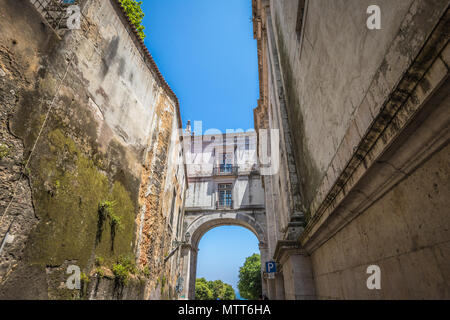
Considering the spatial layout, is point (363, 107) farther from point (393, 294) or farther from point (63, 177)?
point (63, 177)

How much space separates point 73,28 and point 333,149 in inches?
232

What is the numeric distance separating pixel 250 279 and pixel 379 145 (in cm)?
2793

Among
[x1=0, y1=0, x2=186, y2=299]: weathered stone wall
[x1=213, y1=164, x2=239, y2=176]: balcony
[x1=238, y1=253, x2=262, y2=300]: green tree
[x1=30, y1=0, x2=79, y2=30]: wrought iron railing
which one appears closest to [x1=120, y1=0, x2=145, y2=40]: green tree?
[x1=0, y1=0, x2=186, y2=299]: weathered stone wall

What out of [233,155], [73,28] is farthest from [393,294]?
[233,155]

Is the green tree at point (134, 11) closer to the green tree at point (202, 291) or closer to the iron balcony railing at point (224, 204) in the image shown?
the iron balcony railing at point (224, 204)

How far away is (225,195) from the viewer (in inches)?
784

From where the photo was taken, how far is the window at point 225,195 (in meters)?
19.5

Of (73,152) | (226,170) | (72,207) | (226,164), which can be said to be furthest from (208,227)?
(73,152)

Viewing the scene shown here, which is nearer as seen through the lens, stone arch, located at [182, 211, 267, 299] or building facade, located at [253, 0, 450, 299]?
building facade, located at [253, 0, 450, 299]

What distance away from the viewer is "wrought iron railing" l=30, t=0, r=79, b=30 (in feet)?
14.5

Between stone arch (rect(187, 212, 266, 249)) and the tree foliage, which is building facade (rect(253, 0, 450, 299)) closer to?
stone arch (rect(187, 212, 266, 249))

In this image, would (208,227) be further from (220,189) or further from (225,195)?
(220,189)

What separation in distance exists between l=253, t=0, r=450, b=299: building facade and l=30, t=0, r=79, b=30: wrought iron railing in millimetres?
4885
